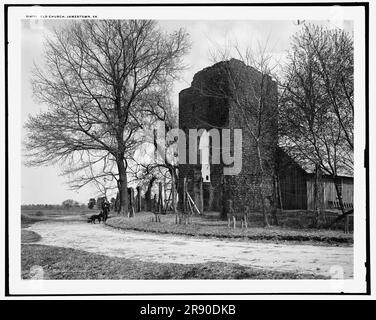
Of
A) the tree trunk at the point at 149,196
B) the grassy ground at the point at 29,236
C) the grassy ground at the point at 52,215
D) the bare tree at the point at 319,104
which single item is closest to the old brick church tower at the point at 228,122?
the bare tree at the point at 319,104

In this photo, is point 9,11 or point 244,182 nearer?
point 9,11

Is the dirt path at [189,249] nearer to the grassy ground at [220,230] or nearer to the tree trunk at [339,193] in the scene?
the grassy ground at [220,230]

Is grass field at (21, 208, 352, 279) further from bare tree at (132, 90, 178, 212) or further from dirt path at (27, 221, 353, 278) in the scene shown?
bare tree at (132, 90, 178, 212)

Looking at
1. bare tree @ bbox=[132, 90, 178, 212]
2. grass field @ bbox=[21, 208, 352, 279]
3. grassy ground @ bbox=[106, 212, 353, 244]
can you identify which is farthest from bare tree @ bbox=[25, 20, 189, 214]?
grass field @ bbox=[21, 208, 352, 279]

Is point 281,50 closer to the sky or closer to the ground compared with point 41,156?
closer to the sky

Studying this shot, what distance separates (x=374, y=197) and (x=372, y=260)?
30.8 inches

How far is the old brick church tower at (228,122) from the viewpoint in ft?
20.5

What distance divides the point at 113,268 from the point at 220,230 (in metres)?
1.45

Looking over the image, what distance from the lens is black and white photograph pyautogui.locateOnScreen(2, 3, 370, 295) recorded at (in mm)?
5934

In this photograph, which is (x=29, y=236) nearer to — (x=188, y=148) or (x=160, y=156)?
(x=160, y=156)

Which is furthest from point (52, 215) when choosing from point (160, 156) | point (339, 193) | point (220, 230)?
point (339, 193)

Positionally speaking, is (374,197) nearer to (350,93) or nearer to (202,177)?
(350,93)

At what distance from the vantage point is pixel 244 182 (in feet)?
20.7
